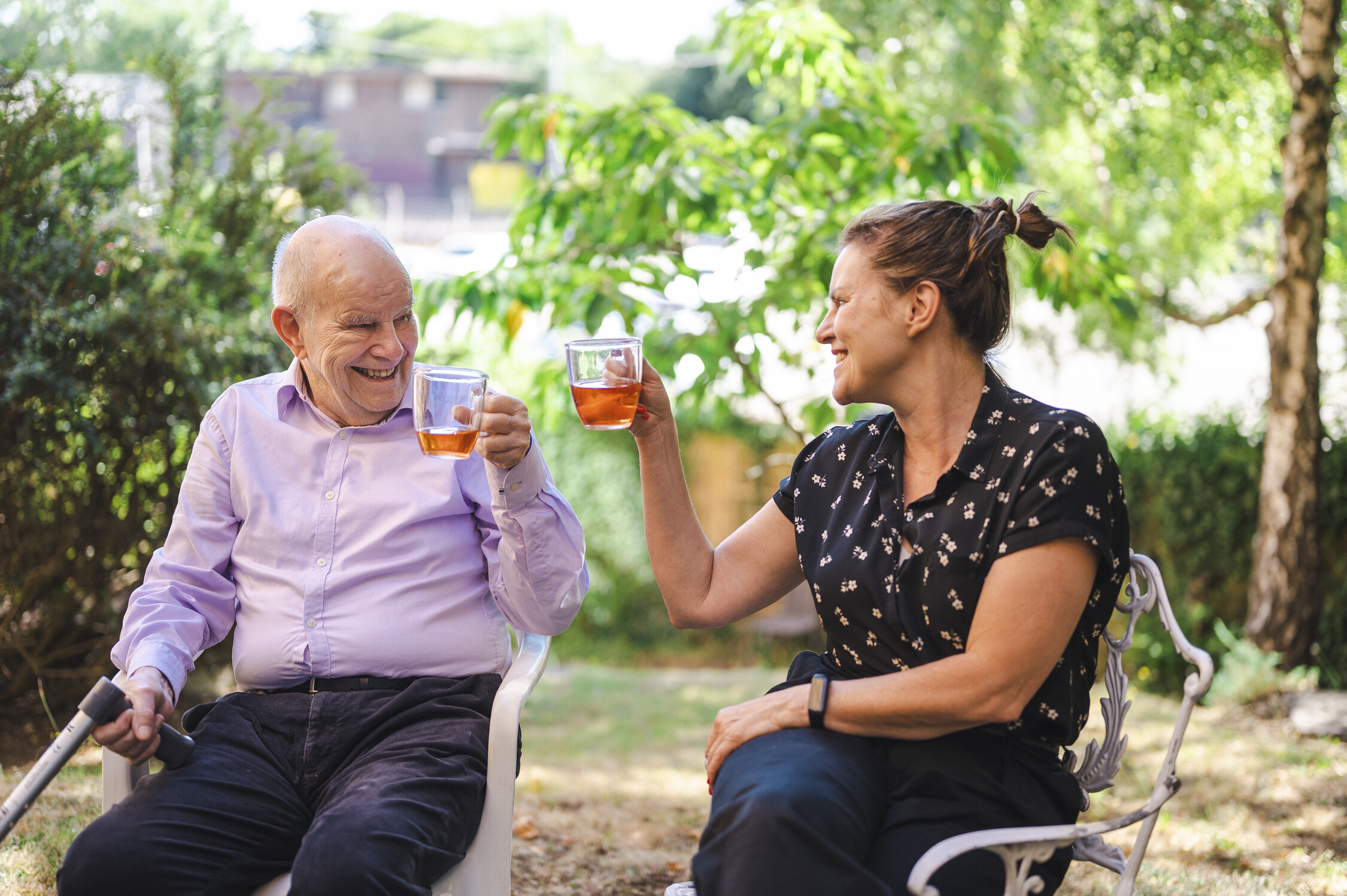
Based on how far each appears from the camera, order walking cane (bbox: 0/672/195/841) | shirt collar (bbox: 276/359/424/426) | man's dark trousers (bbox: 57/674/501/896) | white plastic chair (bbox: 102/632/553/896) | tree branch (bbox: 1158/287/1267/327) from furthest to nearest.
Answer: tree branch (bbox: 1158/287/1267/327)
shirt collar (bbox: 276/359/424/426)
white plastic chair (bbox: 102/632/553/896)
man's dark trousers (bbox: 57/674/501/896)
walking cane (bbox: 0/672/195/841)

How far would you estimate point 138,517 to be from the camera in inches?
172

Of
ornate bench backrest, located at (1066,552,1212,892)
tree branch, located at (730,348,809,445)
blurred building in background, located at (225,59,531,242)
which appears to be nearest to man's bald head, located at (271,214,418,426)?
ornate bench backrest, located at (1066,552,1212,892)

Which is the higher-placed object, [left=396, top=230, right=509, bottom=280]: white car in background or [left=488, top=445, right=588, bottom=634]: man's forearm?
[left=396, top=230, right=509, bottom=280]: white car in background

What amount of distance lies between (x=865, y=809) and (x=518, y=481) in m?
0.92

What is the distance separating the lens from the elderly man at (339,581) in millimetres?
2043

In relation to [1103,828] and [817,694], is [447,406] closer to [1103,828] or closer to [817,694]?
[817,694]

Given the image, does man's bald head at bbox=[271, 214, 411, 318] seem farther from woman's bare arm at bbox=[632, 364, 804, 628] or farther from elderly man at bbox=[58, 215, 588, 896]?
woman's bare arm at bbox=[632, 364, 804, 628]

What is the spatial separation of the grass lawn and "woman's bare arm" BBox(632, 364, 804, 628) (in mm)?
1393

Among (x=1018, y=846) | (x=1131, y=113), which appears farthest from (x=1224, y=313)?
(x=1018, y=846)

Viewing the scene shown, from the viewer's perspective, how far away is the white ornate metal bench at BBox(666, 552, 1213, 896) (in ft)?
5.39

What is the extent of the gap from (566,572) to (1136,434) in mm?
5569

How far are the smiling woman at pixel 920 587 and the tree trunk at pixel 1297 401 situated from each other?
4009 mm

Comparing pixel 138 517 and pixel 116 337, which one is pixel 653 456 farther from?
pixel 138 517

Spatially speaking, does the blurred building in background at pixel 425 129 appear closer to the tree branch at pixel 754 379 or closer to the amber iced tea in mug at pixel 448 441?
the tree branch at pixel 754 379
